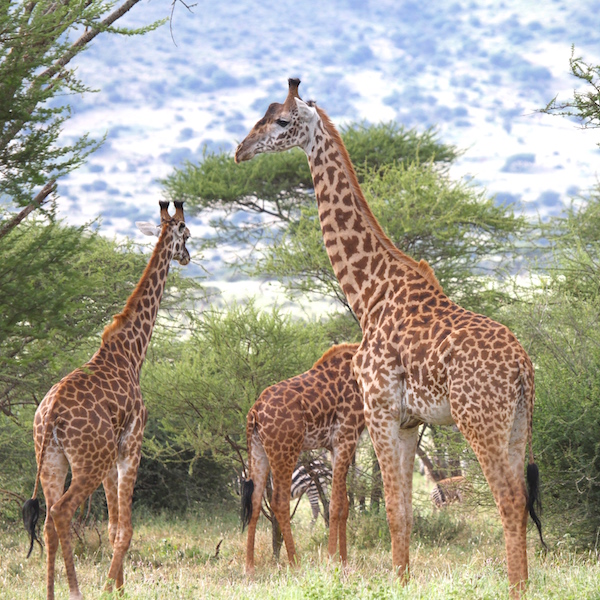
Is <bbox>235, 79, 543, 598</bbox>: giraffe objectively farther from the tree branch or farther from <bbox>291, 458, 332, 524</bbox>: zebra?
<bbox>291, 458, 332, 524</bbox>: zebra

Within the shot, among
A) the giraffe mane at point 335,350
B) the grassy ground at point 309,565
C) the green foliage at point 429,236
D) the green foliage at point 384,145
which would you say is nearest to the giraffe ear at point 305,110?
the giraffe mane at point 335,350

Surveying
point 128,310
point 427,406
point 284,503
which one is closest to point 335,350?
point 284,503

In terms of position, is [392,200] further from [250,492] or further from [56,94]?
[56,94]

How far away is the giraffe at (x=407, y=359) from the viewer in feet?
17.9

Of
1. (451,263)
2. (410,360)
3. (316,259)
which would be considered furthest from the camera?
(451,263)

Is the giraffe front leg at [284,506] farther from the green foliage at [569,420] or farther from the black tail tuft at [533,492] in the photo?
the black tail tuft at [533,492]

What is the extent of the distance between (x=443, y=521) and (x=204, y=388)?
11.7ft

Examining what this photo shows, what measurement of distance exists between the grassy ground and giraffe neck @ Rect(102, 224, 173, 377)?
1990mm

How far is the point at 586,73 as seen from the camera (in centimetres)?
855

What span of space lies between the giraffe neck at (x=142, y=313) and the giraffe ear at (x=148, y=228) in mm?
262

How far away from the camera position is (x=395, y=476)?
5992mm

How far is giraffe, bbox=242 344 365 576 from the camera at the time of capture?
800 cm

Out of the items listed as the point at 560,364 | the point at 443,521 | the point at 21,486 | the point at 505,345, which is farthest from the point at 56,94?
the point at 21,486

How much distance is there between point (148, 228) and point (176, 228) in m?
0.37
